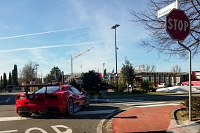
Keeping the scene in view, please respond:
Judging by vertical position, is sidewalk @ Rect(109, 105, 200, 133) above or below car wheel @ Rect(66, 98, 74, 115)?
below

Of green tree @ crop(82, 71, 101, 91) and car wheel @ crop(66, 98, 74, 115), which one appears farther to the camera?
green tree @ crop(82, 71, 101, 91)

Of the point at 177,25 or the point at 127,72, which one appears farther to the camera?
the point at 127,72

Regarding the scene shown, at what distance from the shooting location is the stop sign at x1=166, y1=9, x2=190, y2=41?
6.27m

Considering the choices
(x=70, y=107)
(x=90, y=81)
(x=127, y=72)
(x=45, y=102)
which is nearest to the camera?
(x=45, y=102)

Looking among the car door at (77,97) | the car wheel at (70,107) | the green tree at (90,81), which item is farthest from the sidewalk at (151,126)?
the green tree at (90,81)

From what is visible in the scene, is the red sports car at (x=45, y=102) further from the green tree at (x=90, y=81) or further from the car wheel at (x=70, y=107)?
the green tree at (x=90, y=81)

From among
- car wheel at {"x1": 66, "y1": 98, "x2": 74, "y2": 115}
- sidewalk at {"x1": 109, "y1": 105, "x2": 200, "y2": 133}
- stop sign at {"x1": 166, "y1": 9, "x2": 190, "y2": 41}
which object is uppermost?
stop sign at {"x1": 166, "y1": 9, "x2": 190, "y2": 41}

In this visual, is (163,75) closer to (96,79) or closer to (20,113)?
(96,79)

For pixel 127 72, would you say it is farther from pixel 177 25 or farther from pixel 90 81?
pixel 177 25

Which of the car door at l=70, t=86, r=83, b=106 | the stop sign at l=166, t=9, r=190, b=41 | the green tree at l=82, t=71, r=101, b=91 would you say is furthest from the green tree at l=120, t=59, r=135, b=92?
the stop sign at l=166, t=9, r=190, b=41

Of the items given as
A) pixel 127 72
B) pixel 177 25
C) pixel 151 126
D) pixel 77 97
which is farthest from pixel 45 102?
pixel 127 72

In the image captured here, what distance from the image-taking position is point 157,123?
757 cm

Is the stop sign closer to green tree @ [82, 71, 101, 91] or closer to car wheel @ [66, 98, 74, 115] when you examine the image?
car wheel @ [66, 98, 74, 115]

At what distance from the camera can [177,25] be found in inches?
254
